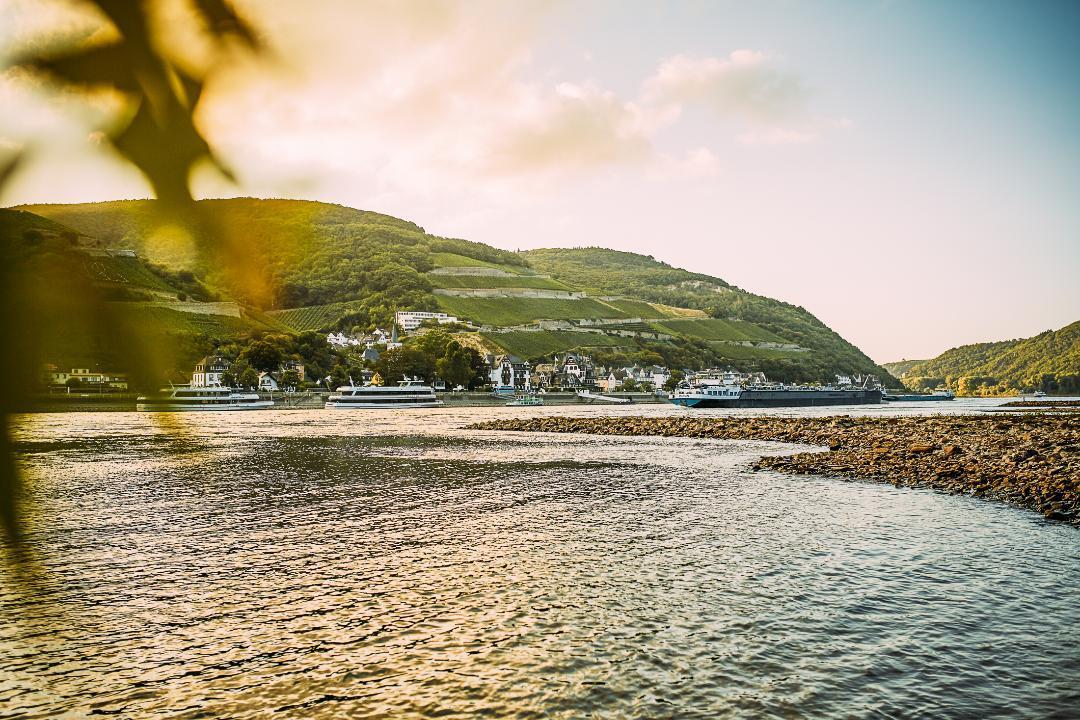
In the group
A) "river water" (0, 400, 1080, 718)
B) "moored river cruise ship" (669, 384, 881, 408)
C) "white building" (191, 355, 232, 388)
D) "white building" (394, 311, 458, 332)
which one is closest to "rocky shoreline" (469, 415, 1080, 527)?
"river water" (0, 400, 1080, 718)

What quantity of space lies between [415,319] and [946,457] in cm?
16122

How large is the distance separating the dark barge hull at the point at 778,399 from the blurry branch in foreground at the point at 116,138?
378 ft

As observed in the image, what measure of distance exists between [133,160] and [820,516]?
21.0 m

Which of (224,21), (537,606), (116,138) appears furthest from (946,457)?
(116,138)

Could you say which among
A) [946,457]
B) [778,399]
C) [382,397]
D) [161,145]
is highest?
[161,145]

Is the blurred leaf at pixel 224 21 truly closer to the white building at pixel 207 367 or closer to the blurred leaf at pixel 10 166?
the blurred leaf at pixel 10 166

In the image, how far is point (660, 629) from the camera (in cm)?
1117

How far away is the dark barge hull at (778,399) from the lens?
115 meters

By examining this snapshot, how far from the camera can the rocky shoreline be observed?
23791mm

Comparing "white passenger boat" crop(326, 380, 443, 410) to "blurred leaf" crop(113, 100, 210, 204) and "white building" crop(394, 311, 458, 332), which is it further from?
"blurred leaf" crop(113, 100, 210, 204)

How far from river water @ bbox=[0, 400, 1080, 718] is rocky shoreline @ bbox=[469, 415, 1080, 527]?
78.3 inches

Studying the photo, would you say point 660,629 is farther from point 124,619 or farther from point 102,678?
point 124,619

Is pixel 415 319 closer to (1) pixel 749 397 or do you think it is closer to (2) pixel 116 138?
(1) pixel 749 397

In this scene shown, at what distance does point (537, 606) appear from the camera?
12297mm
